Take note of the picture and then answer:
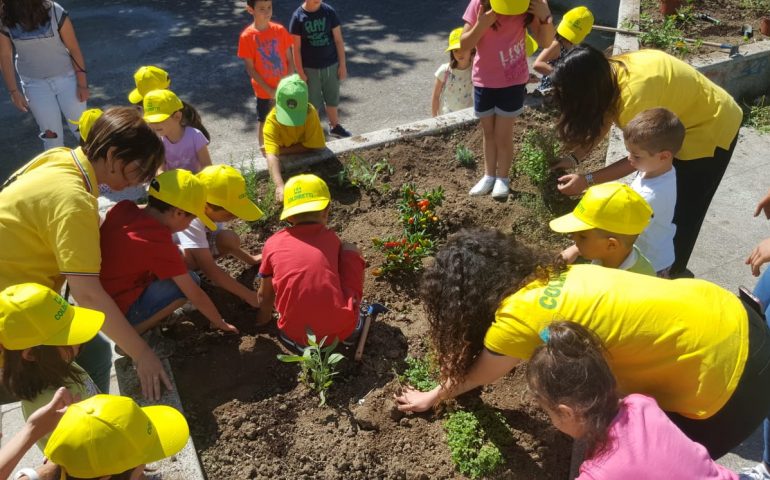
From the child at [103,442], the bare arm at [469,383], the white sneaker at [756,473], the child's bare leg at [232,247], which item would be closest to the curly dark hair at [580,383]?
the bare arm at [469,383]

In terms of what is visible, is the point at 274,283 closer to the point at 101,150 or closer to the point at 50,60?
the point at 101,150

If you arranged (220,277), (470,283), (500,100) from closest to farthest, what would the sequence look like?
1. (470,283)
2. (220,277)
3. (500,100)

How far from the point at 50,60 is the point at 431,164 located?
2975mm

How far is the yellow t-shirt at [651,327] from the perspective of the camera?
2.33 m

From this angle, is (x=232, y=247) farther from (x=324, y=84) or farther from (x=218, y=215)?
(x=324, y=84)

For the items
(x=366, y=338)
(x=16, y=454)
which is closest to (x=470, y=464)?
(x=366, y=338)

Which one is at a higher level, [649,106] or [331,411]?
[649,106]

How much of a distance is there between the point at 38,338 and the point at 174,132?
218 centimetres

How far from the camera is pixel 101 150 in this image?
2883 mm

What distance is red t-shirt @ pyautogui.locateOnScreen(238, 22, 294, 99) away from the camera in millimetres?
5617

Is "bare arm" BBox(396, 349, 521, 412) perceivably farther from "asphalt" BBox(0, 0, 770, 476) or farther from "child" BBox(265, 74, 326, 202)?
"child" BBox(265, 74, 326, 202)

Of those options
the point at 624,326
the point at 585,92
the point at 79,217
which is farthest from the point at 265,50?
the point at 624,326

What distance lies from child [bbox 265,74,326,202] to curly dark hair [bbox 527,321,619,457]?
8.87ft

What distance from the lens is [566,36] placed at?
5609mm
